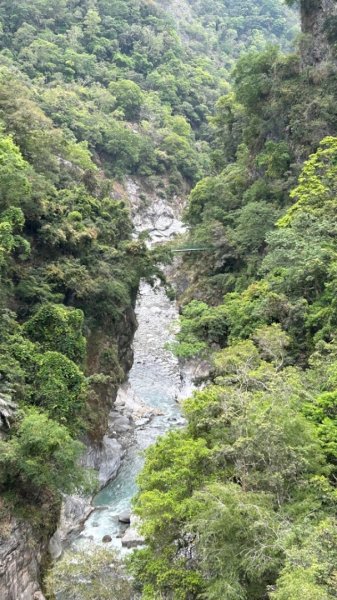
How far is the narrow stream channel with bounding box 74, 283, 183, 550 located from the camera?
1809 centimetres

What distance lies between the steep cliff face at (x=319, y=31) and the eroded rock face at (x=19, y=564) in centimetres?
2876

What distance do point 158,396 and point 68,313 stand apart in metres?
11.3

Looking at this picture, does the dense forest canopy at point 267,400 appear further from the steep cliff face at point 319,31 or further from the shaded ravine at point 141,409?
the shaded ravine at point 141,409

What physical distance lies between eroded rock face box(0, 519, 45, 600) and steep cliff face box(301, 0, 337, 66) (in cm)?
2876

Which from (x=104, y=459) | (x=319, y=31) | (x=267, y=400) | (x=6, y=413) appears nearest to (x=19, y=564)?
(x=6, y=413)

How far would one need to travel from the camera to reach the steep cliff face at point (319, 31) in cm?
2998

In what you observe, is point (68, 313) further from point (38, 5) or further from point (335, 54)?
point (38, 5)

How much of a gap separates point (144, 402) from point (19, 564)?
14881mm

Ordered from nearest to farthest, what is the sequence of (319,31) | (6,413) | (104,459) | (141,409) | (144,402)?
(6,413) < (104,459) < (141,409) < (144,402) < (319,31)

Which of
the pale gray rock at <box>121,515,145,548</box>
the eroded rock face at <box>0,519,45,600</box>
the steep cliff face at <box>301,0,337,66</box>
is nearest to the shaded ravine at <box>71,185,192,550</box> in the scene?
the pale gray rock at <box>121,515,145,548</box>

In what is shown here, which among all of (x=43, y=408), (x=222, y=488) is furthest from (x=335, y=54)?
(x=222, y=488)

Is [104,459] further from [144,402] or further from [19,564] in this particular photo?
[144,402]

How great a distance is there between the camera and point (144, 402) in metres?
28.3

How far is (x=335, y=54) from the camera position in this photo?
96.1 feet
